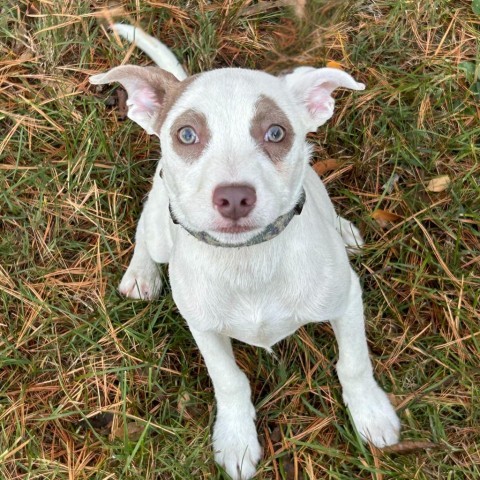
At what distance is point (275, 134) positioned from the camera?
273 centimetres

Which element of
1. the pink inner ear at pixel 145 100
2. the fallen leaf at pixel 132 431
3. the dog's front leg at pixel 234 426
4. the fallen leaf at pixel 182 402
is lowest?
the fallen leaf at pixel 132 431

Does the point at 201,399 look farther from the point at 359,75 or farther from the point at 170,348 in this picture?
the point at 359,75

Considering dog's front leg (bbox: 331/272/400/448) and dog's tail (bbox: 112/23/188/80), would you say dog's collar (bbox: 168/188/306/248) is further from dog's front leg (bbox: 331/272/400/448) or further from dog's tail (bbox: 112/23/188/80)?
dog's tail (bbox: 112/23/188/80)

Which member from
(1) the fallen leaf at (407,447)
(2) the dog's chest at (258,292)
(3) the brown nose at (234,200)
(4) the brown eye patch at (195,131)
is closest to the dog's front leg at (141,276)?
(2) the dog's chest at (258,292)

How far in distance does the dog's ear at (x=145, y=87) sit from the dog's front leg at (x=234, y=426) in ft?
4.07

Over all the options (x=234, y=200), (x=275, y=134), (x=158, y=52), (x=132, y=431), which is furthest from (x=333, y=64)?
(x=132, y=431)

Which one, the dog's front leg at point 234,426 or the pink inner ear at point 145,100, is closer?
the pink inner ear at point 145,100

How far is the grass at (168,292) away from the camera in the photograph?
3.83m

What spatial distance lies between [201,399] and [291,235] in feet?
5.03

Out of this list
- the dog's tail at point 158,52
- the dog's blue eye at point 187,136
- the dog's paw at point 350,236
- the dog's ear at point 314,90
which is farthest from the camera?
the dog's paw at point 350,236

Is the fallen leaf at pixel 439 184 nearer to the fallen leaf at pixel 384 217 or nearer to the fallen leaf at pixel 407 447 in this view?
the fallen leaf at pixel 384 217

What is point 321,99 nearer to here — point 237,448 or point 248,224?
point 248,224

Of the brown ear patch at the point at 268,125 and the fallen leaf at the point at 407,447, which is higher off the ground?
the brown ear patch at the point at 268,125

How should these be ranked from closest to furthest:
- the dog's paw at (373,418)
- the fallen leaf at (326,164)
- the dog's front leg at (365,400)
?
the dog's front leg at (365,400)
the dog's paw at (373,418)
the fallen leaf at (326,164)
